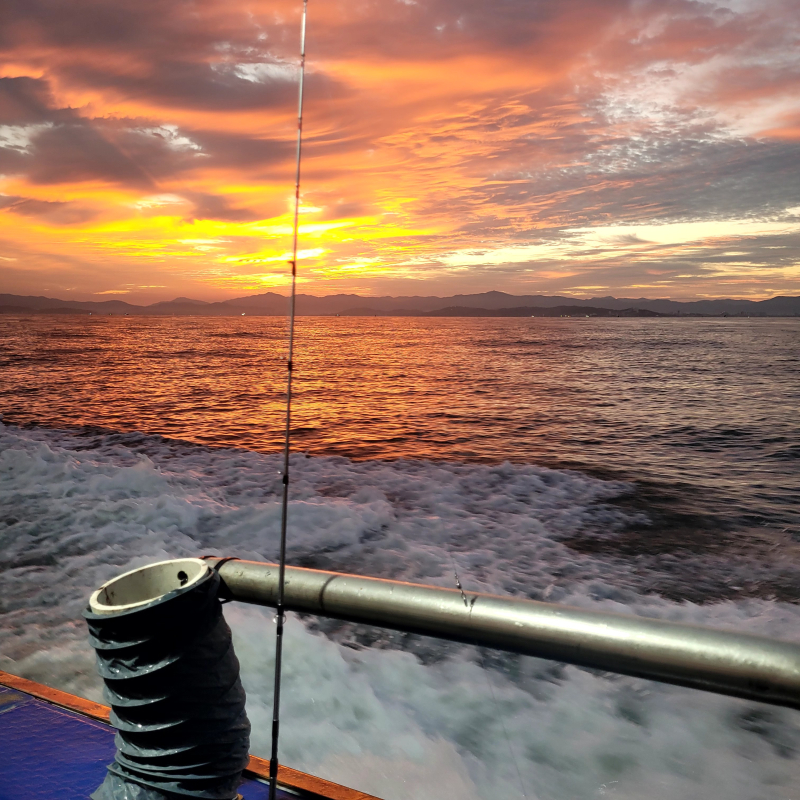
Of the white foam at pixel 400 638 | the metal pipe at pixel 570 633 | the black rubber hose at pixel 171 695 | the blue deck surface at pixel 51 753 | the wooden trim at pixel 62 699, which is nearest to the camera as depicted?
the metal pipe at pixel 570 633

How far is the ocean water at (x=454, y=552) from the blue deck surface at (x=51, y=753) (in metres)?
1.21

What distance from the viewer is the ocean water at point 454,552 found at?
3352mm

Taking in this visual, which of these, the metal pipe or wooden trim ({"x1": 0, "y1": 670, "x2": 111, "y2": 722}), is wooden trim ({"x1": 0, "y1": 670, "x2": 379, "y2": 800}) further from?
the metal pipe

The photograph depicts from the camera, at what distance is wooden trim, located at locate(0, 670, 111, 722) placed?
2.35 metres

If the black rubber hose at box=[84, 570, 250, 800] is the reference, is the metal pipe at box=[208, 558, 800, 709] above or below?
above

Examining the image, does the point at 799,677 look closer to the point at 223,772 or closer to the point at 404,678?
the point at 223,772

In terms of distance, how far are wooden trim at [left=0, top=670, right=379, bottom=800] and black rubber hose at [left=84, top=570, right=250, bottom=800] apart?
0.28 meters

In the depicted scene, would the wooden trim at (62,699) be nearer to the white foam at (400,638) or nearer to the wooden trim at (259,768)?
the wooden trim at (259,768)

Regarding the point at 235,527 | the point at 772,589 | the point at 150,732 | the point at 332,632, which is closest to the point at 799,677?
the point at 150,732

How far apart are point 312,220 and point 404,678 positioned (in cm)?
307

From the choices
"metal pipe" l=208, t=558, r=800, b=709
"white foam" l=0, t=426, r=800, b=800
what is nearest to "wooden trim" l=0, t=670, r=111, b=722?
"white foam" l=0, t=426, r=800, b=800

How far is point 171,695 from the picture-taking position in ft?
5.52

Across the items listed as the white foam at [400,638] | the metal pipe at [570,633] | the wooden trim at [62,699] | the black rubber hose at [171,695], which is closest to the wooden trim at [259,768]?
the wooden trim at [62,699]

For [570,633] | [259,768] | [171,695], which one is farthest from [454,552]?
[570,633]
